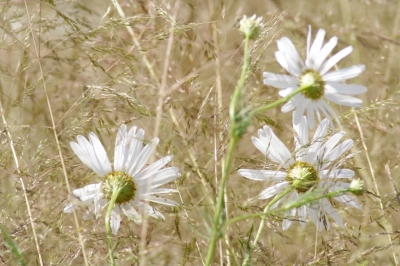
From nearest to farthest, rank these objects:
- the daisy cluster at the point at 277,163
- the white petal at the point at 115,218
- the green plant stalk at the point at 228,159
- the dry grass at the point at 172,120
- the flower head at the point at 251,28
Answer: the green plant stalk at the point at 228,159 < the flower head at the point at 251,28 < the daisy cluster at the point at 277,163 < the white petal at the point at 115,218 < the dry grass at the point at 172,120

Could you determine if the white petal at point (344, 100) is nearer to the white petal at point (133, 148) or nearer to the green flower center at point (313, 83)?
the green flower center at point (313, 83)

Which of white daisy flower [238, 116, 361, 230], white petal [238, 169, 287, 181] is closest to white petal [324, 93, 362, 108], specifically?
white daisy flower [238, 116, 361, 230]

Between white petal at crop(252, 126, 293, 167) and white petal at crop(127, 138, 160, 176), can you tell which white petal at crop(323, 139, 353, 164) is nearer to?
white petal at crop(252, 126, 293, 167)

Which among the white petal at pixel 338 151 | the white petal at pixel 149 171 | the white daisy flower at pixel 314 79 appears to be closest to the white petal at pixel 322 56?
the white daisy flower at pixel 314 79

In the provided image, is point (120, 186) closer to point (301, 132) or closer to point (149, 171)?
point (149, 171)

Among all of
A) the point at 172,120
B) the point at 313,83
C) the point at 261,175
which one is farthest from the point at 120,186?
the point at 172,120
